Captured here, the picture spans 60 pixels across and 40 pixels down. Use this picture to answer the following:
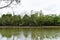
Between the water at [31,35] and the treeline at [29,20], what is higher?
the treeline at [29,20]

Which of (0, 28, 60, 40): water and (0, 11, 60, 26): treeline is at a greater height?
(0, 11, 60, 26): treeline

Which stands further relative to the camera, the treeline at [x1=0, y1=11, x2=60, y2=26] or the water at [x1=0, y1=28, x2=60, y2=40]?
the treeline at [x1=0, y1=11, x2=60, y2=26]

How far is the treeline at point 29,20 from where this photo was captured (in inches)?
301

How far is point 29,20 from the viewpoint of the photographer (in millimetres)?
7777

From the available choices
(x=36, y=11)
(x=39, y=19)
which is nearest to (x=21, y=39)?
(x=36, y=11)

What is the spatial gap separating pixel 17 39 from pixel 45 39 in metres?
0.76

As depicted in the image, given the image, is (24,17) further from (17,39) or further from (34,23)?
(17,39)

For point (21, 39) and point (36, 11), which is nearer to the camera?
point (21, 39)

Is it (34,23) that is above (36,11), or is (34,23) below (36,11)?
below

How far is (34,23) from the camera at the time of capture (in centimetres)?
780

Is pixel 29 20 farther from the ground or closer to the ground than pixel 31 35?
farther from the ground

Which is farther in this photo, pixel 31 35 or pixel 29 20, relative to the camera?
pixel 29 20

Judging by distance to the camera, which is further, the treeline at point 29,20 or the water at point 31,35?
the treeline at point 29,20

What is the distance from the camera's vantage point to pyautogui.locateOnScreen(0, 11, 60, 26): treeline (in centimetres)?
764
